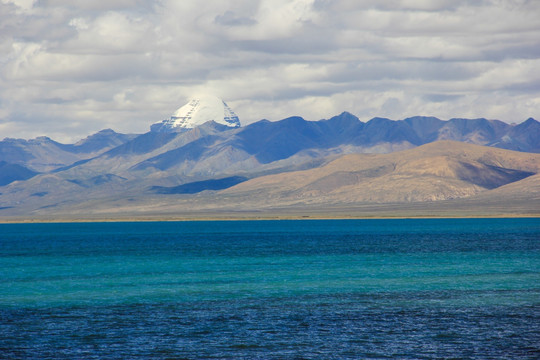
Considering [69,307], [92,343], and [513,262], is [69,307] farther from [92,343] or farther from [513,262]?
[513,262]

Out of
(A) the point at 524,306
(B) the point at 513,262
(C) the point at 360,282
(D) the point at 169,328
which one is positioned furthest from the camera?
(B) the point at 513,262

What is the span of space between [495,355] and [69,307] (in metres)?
31.6

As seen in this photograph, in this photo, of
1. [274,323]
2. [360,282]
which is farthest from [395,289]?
[274,323]

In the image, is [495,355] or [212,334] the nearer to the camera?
[495,355]

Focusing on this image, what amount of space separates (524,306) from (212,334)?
22806 millimetres

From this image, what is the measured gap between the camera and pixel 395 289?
64.1m

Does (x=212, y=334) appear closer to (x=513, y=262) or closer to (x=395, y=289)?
(x=395, y=289)

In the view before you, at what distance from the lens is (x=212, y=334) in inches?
1752

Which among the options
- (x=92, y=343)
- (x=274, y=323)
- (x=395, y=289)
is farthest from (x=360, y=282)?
(x=92, y=343)

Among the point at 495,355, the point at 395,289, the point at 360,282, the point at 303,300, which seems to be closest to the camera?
the point at 495,355

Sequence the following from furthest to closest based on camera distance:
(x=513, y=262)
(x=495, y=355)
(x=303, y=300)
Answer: (x=513, y=262) < (x=303, y=300) < (x=495, y=355)

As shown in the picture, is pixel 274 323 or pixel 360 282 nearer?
pixel 274 323

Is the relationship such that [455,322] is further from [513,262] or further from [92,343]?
[513,262]

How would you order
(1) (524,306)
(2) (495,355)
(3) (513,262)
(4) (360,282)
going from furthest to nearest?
(3) (513,262) → (4) (360,282) → (1) (524,306) → (2) (495,355)
